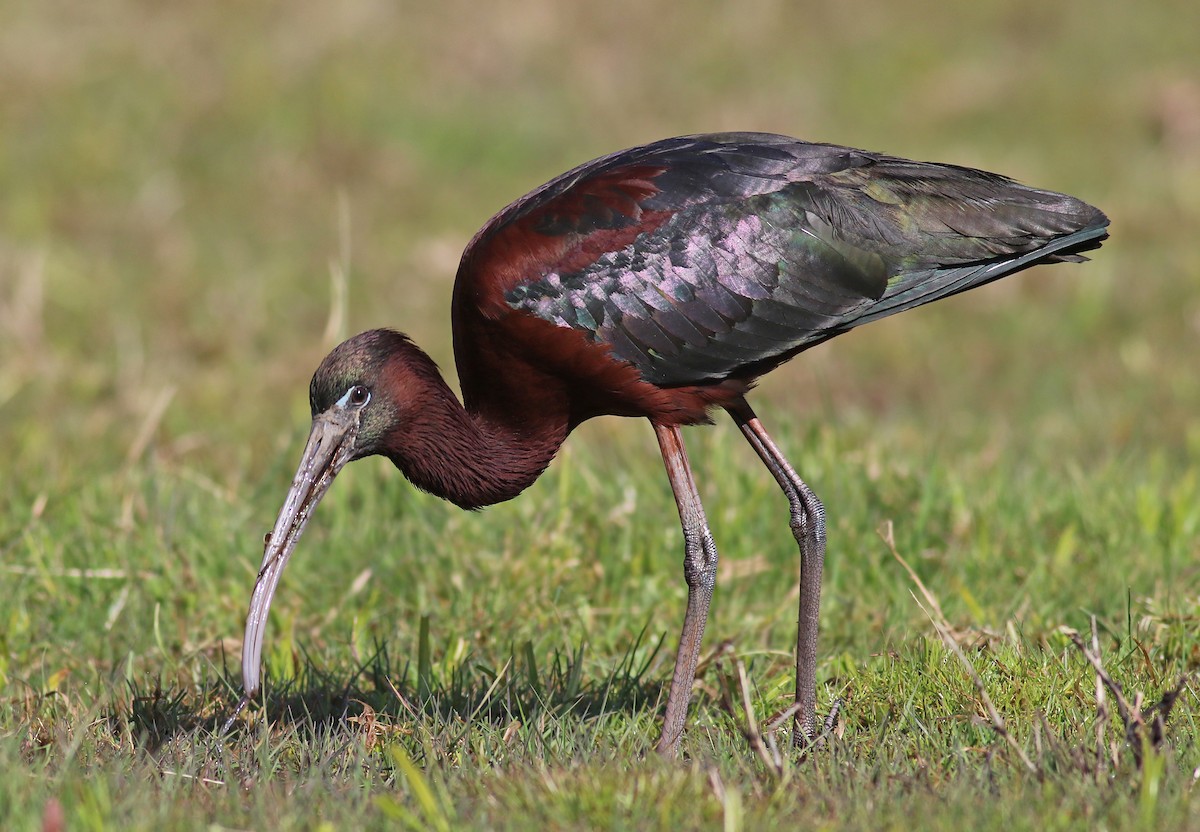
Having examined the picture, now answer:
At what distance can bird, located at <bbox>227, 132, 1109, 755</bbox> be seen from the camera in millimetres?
4672

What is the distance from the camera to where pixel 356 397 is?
462 centimetres

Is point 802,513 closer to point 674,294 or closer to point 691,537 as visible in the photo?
point 691,537

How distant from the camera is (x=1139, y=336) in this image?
9.00 metres

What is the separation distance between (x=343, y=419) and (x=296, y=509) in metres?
0.30

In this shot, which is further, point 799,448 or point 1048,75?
point 1048,75

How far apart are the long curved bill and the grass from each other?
0.26m

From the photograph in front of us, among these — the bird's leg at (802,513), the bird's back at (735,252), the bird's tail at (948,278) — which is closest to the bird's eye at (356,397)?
the bird's back at (735,252)

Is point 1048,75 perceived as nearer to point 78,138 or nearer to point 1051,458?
point 1051,458

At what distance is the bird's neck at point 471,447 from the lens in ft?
15.5

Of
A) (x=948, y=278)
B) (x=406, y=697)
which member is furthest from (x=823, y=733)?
(x=948, y=278)

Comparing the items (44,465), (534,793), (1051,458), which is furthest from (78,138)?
(534,793)

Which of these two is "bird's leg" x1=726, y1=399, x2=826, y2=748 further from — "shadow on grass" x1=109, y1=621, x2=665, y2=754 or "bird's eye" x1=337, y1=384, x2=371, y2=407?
"bird's eye" x1=337, y1=384, x2=371, y2=407

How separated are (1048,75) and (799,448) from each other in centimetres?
715

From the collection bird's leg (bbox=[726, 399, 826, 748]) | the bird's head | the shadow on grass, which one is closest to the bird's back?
bird's leg (bbox=[726, 399, 826, 748])
